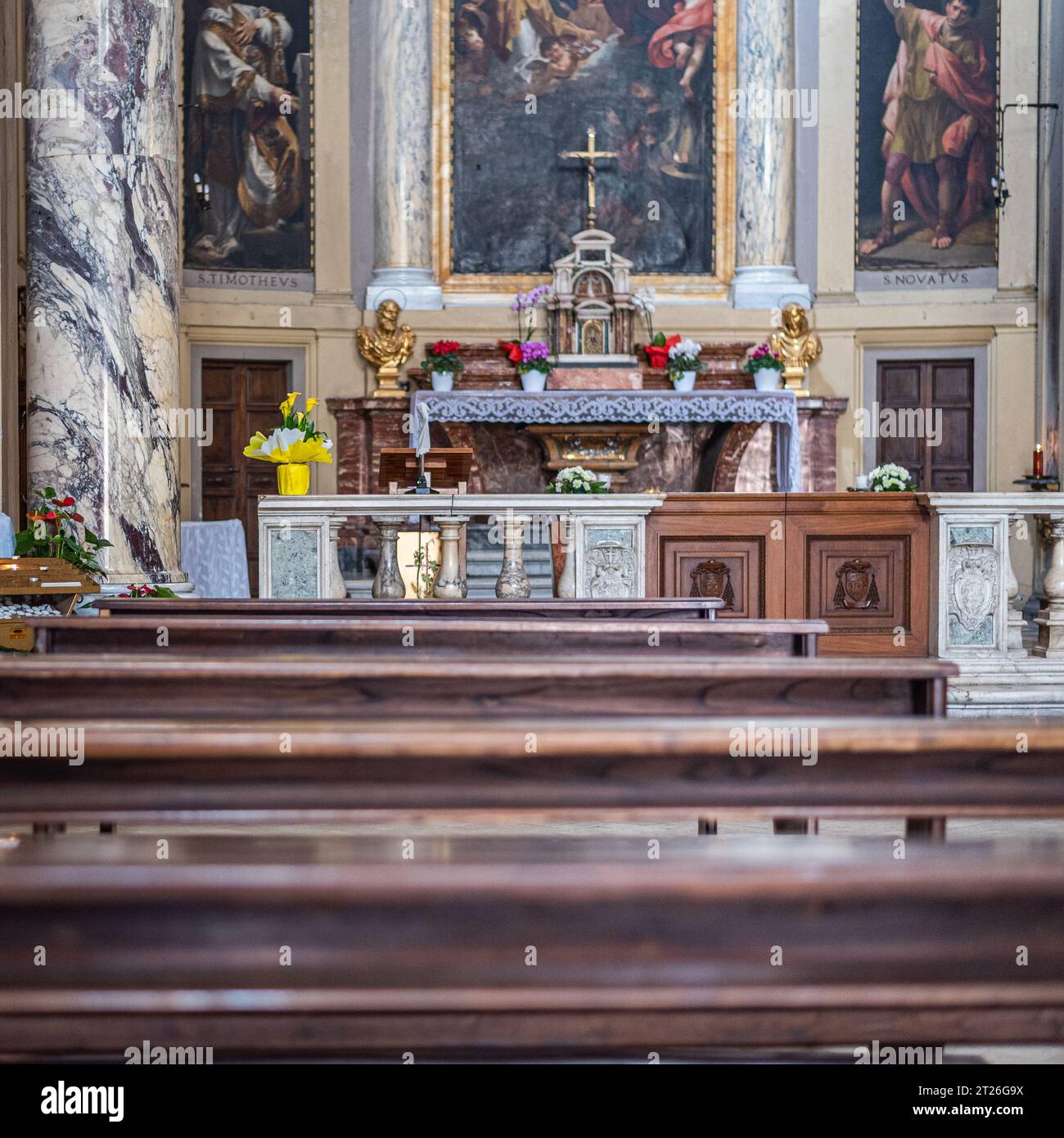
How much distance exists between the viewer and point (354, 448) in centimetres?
1312

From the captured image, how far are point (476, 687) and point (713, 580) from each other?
546 cm

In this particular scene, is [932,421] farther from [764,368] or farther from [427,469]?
[427,469]

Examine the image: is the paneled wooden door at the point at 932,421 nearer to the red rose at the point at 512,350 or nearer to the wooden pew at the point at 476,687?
the red rose at the point at 512,350

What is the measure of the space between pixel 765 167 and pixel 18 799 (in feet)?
40.7

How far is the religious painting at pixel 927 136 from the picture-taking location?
44.6 feet

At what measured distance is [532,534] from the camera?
9211mm

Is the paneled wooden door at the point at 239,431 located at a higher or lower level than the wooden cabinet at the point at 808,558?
higher

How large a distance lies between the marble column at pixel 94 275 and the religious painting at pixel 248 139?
190 inches

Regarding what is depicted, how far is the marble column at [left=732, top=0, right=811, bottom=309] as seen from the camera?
529 inches

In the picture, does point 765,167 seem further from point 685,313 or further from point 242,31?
point 242,31

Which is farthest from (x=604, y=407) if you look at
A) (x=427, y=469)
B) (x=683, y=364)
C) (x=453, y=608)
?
(x=453, y=608)

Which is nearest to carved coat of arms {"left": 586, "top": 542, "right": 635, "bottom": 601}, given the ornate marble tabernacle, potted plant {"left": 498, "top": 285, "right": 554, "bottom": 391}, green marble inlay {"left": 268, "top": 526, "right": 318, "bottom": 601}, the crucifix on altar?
the ornate marble tabernacle

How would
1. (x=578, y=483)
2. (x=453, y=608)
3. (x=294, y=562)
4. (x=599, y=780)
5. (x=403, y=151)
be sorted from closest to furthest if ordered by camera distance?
(x=599, y=780) < (x=453, y=608) < (x=294, y=562) < (x=578, y=483) < (x=403, y=151)

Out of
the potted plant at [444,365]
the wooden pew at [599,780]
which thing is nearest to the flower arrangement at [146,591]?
the potted plant at [444,365]
